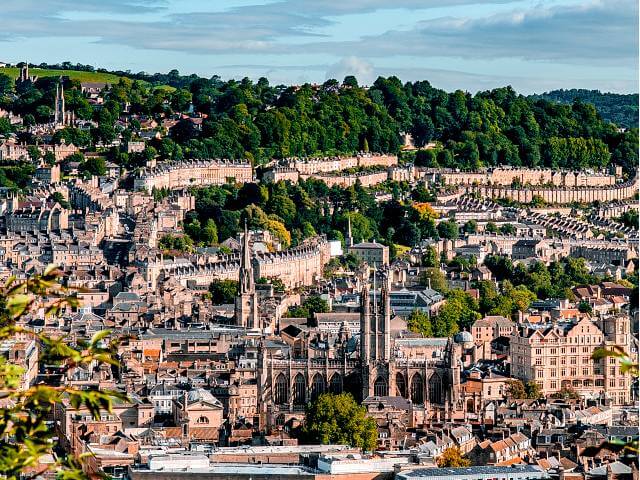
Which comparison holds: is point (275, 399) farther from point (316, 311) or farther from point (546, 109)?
point (546, 109)

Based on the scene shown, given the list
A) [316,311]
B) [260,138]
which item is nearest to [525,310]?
[316,311]

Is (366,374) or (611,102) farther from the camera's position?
(611,102)

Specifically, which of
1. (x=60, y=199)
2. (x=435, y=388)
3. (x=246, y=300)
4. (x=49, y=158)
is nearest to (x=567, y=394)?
(x=435, y=388)

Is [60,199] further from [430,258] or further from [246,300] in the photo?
[246,300]

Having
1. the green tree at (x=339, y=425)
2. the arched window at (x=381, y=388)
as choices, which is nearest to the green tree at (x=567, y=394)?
the arched window at (x=381, y=388)

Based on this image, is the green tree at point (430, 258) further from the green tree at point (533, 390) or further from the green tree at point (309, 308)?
the green tree at point (533, 390)

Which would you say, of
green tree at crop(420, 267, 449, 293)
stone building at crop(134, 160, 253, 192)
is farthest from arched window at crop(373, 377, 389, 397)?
stone building at crop(134, 160, 253, 192)
